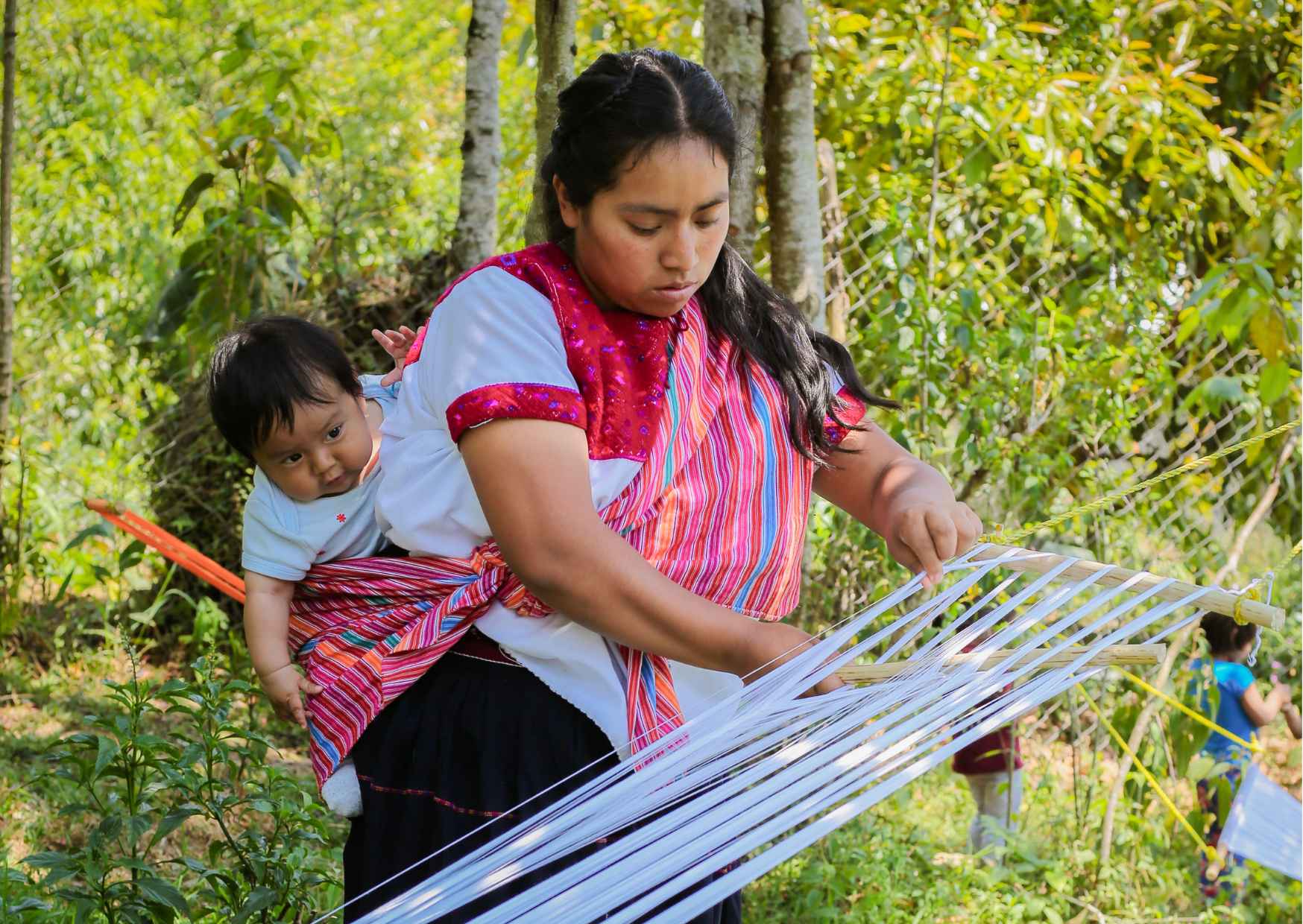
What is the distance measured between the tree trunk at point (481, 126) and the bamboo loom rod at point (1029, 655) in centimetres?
184

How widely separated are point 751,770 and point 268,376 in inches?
29.2

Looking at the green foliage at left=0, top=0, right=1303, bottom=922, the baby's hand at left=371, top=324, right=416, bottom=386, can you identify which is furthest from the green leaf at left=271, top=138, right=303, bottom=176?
the baby's hand at left=371, top=324, right=416, bottom=386

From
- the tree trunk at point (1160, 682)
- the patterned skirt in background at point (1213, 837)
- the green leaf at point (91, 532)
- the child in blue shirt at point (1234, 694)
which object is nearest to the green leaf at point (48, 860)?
the green leaf at point (91, 532)

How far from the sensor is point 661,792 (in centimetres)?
119

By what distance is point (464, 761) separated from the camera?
1303 millimetres

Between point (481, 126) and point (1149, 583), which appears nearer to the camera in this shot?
point (1149, 583)

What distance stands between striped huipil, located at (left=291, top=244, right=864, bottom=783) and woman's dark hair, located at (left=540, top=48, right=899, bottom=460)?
24 millimetres

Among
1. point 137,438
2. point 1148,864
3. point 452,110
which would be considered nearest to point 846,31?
point 1148,864

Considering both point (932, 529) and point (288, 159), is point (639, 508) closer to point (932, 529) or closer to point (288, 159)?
point (932, 529)

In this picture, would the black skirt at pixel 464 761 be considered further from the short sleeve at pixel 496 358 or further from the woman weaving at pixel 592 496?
the short sleeve at pixel 496 358

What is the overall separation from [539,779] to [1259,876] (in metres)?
2.20

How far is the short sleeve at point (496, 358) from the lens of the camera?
1155mm

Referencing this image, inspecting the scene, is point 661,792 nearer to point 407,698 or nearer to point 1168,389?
point 407,698

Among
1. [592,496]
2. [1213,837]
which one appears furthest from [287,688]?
[1213,837]
